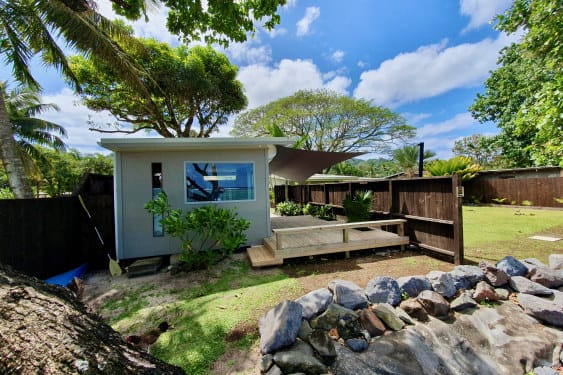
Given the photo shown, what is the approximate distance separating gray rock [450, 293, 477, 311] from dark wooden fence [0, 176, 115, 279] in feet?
21.7

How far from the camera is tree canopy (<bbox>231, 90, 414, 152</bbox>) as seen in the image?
2089cm

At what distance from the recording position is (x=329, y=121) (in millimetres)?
21750

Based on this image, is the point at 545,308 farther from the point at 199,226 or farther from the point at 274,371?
the point at 199,226

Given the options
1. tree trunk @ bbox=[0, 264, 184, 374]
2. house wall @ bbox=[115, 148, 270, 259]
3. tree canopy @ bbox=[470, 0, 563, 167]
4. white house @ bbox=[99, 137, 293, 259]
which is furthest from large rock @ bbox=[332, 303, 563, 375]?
house wall @ bbox=[115, 148, 270, 259]

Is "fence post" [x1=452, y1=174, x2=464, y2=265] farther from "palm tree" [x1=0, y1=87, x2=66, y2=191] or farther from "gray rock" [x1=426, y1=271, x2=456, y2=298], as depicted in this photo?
"palm tree" [x1=0, y1=87, x2=66, y2=191]

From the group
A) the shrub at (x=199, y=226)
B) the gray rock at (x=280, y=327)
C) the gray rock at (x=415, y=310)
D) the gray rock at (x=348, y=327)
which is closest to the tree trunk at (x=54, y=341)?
the gray rock at (x=280, y=327)

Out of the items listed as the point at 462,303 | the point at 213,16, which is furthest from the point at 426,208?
the point at 213,16

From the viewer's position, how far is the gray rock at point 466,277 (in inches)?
123

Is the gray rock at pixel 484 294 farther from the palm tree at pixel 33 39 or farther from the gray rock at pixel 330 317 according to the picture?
the palm tree at pixel 33 39

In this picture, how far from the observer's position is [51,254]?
423 cm

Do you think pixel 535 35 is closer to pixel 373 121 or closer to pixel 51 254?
pixel 51 254

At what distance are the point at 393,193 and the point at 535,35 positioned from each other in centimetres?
413

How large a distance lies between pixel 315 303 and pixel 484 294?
2383mm

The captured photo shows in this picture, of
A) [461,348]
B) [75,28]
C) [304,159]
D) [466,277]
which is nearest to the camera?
[461,348]
